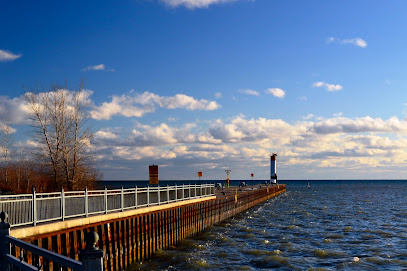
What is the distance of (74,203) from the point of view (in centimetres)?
1783

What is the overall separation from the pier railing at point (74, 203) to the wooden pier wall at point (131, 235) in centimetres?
94

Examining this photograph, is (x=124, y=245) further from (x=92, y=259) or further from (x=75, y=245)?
(x=92, y=259)

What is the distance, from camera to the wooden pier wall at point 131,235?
48.8 ft

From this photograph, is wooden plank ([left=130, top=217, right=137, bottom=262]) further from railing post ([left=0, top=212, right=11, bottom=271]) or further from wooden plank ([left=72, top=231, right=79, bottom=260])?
railing post ([left=0, top=212, right=11, bottom=271])

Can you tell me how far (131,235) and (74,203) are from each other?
13.7ft

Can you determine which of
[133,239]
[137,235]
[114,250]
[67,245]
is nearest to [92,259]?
[67,245]

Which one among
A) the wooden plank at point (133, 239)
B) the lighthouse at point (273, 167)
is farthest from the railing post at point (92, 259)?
the lighthouse at point (273, 167)

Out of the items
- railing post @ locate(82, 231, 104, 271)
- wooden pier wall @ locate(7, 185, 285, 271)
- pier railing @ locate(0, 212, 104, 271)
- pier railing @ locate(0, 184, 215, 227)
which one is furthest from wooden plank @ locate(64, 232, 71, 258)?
→ railing post @ locate(82, 231, 104, 271)

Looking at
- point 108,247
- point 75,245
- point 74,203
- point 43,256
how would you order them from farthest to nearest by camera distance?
point 108,247
point 74,203
point 75,245
point 43,256

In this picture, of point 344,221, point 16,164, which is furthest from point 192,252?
point 16,164

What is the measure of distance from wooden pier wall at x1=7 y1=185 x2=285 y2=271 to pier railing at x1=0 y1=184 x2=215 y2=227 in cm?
94

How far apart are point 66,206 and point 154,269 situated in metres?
5.84

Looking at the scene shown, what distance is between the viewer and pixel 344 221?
44.8 m

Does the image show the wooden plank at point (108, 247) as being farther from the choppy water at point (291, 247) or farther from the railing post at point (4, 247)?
the railing post at point (4, 247)
